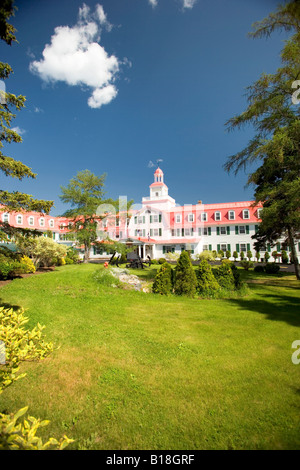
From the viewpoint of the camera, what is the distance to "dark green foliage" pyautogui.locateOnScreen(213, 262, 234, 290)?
1129cm

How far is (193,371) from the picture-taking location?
13.8 feet

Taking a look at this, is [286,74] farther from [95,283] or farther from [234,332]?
[95,283]

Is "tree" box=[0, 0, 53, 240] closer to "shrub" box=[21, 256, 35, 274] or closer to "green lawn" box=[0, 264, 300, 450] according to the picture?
"green lawn" box=[0, 264, 300, 450]

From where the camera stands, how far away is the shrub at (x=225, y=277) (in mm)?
11289

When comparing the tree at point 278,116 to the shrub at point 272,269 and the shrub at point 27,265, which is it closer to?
the shrub at point 272,269

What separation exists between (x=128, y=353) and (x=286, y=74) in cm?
1385

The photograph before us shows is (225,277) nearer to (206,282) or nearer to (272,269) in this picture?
(206,282)

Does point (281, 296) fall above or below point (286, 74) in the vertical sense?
below

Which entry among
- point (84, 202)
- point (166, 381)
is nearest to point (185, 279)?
point (166, 381)

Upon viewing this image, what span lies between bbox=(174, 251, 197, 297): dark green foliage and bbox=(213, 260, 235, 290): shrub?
145 cm

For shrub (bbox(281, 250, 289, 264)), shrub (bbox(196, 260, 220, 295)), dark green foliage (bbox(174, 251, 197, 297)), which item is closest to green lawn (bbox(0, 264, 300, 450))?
shrub (bbox(196, 260, 220, 295))

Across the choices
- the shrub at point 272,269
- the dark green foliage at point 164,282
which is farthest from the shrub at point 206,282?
the shrub at point 272,269
